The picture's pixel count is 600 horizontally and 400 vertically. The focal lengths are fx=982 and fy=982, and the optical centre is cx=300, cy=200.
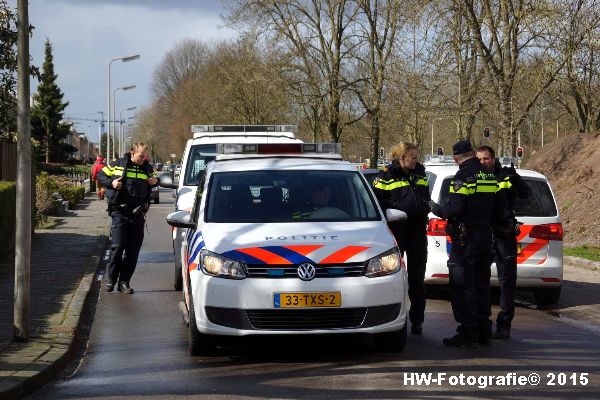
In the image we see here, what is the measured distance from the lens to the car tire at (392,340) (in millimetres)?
8094

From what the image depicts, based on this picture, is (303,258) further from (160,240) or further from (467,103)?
(467,103)

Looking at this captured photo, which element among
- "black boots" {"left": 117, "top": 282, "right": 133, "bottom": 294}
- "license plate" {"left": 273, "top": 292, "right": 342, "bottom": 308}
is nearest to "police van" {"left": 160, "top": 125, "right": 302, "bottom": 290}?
"black boots" {"left": 117, "top": 282, "right": 133, "bottom": 294}

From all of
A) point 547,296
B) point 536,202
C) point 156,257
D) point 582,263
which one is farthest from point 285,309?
point 156,257

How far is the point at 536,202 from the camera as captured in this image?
1130cm

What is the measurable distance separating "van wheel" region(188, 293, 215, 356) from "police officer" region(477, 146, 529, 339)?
2.79 m

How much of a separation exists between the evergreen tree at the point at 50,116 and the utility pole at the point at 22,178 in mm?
74946

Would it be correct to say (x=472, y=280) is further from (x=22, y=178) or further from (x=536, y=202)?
(x=22, y=178)

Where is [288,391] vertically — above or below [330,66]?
below

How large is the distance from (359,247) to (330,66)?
110 ft

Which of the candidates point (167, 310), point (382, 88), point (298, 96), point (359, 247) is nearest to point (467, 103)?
point (382, 88)

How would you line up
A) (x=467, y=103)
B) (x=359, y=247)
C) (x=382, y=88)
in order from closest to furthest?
(x=359, y=247)
(x=467, y=103)
(x=382, y=88)

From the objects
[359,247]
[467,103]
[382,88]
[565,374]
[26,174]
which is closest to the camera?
[565,374]

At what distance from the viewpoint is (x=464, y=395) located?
6.64m

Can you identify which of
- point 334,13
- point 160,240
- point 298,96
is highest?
point 334,13
